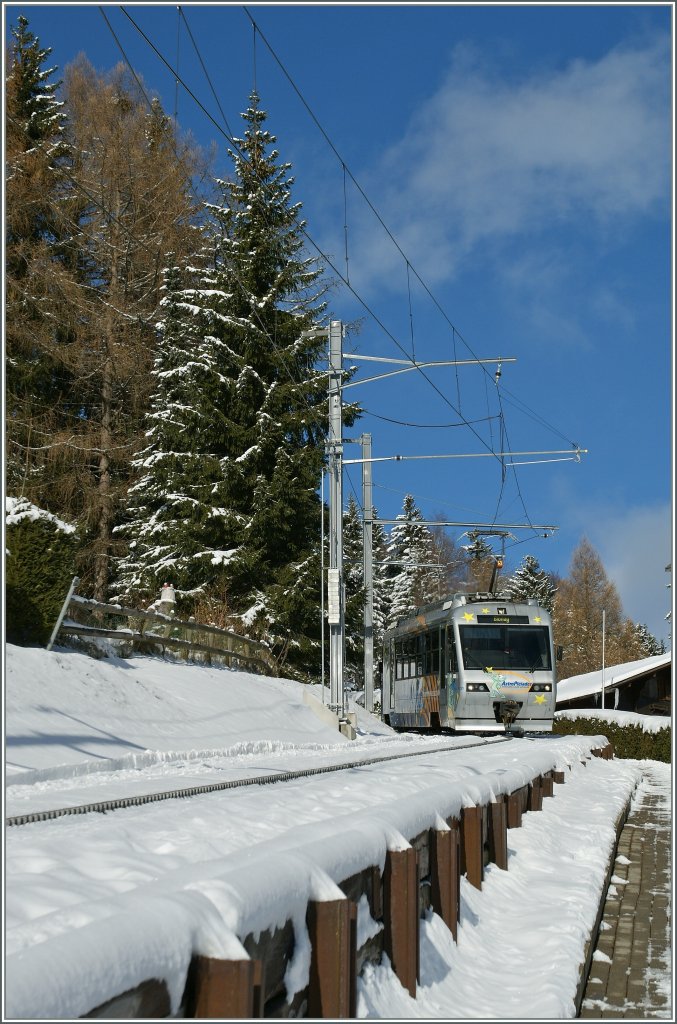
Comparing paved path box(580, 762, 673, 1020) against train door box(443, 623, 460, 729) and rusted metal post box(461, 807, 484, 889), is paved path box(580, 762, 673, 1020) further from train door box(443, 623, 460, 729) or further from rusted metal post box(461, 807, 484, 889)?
train door box(443, 623, 460, 729)

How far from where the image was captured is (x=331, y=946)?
4.36 meters

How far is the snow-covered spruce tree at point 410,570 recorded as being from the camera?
90.5m

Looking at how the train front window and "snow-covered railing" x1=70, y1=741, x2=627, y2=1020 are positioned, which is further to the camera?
the train front window

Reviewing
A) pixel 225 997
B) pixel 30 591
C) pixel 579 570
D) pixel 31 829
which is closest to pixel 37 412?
pixel 30 591

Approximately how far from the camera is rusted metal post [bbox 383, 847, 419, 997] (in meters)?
5.67

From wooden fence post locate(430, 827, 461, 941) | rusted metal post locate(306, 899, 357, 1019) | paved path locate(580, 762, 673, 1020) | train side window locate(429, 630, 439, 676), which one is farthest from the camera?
train side window locate(429, 630, 439, 676)

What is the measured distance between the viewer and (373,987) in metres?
5.35

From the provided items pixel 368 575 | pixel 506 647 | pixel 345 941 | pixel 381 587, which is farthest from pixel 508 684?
pixel 381 587

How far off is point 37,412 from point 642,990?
3018 cm

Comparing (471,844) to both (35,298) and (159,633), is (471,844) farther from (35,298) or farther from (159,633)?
(35,298)

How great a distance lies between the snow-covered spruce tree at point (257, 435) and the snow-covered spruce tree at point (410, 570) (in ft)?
159

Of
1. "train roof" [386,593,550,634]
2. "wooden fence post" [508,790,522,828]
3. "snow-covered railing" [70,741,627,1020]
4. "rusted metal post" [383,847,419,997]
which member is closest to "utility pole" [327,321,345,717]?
"train roof" [386,593,550,634]

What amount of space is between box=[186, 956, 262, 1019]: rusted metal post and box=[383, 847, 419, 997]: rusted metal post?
2412 millimetres

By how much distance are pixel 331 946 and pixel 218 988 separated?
3.70ft
